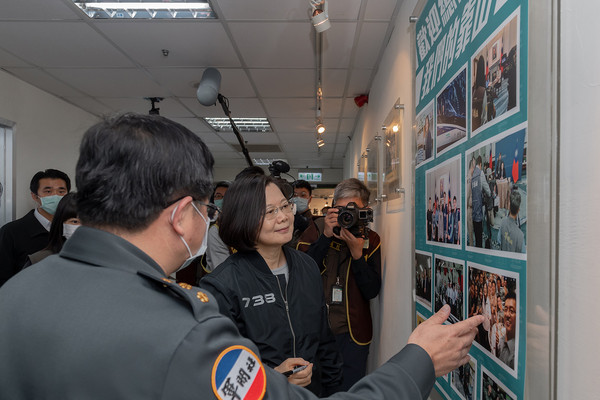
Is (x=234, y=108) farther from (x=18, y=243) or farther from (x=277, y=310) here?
(x=277, y=310)

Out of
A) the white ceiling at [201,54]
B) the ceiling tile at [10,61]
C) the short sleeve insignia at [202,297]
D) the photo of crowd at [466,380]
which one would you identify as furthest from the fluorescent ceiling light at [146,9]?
the photo of crowd at [466,380]

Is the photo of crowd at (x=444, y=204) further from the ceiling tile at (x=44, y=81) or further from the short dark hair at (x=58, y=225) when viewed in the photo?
the ceiling tile at (x=44, y=81)

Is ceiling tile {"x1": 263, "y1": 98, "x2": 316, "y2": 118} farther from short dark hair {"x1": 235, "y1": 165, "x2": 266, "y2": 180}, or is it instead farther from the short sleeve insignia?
the short sleeve insignia

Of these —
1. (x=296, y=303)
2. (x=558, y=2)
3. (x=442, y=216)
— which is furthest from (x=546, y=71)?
(x=296, y=303)

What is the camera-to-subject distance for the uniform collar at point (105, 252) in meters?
0.66

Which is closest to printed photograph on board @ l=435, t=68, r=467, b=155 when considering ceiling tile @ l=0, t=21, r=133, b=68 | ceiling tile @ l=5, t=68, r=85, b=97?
ceiling tile @ l=0, t=21, r=133, b=68

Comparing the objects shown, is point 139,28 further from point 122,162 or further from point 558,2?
point 558,2

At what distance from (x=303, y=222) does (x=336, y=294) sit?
3.35 feet

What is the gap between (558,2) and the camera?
0.70 meters

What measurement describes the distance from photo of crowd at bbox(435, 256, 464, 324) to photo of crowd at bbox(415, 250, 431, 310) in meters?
0.09

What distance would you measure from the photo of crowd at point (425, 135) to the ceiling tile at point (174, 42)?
1.66 meters

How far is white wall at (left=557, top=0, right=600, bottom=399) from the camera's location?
63 centimetres

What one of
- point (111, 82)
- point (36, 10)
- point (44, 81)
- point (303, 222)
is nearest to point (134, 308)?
point (36, 10)

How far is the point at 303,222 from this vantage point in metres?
3.30
